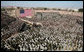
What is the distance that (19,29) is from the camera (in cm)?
967

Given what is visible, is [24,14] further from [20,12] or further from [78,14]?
[78,14]

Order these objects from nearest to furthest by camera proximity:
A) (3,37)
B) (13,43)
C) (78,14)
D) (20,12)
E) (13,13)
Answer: (13,43), (3,37), (13,13), (20,12), (78,14)

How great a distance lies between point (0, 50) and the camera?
480 centimetres

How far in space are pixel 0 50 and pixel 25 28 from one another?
530cm

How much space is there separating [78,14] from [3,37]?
16.7 meters

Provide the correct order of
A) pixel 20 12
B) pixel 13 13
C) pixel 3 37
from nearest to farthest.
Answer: pixel 3 37
pixel 13 13
pixel 20 12

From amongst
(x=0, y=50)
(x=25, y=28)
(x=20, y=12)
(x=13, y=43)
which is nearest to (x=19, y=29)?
(x=25, y=28)

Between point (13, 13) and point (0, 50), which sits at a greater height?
point (13, 13)

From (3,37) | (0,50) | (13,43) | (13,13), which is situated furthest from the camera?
(13,13)

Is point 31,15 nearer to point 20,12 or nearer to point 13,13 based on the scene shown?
point 20,12

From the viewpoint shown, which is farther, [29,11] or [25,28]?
[29,11]

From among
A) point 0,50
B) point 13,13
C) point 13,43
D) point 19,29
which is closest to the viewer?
point 0,50

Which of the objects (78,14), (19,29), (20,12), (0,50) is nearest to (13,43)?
(0,50)

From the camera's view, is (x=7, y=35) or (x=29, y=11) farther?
(x=29, y=11)
